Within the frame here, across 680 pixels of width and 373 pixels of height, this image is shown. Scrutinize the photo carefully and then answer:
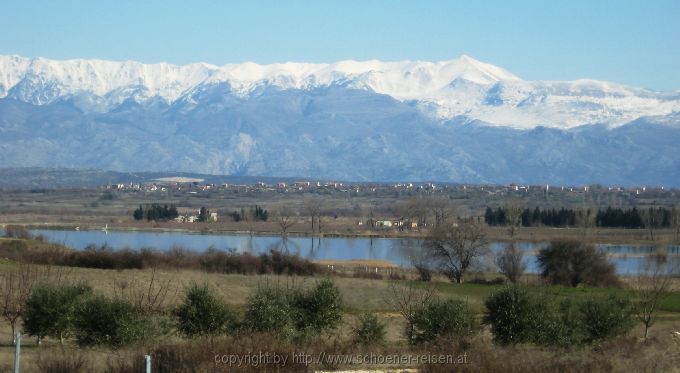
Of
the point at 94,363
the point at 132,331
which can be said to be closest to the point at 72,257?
the point at 132,331

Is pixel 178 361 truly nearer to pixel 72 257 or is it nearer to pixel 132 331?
pixel 132 331

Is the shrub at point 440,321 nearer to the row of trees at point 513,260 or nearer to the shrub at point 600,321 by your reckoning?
the shrub at point 600,321

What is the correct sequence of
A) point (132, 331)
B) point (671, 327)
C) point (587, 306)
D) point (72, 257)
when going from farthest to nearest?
1. point (72, 257)
2. point (671, 327)
3. point (587, 306)
4. point (132, 331)

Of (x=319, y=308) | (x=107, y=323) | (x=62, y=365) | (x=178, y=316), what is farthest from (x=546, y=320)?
(x=62, y=365)

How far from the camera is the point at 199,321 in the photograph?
848 inches

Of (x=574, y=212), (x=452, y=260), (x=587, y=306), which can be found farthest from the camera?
(x=574, y=212)

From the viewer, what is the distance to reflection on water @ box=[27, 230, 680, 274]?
209ft

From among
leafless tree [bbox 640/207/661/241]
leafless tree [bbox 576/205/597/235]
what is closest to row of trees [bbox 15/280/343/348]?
leafless tree [bbox 576/205/597/235]

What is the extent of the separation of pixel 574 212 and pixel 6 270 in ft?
241

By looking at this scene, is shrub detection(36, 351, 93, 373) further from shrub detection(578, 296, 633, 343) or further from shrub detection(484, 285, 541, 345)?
shrub detection(578, 296, 633, 343)

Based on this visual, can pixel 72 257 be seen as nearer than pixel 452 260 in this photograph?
Yes

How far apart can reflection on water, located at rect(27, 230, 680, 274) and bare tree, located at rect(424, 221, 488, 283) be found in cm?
146

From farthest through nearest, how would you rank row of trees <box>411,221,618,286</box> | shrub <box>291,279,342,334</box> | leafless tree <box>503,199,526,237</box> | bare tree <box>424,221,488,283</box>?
leafless tree <box>503,199,526,237</box> → bare tree <box>424,221,488,283</box> → row of trees <box>411,221,618,286</box> → shrub <box>291,279,342,334</box>

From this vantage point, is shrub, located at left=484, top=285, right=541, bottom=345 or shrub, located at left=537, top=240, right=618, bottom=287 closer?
shrub, located at left=484, top=285, right=541, bottom=345
